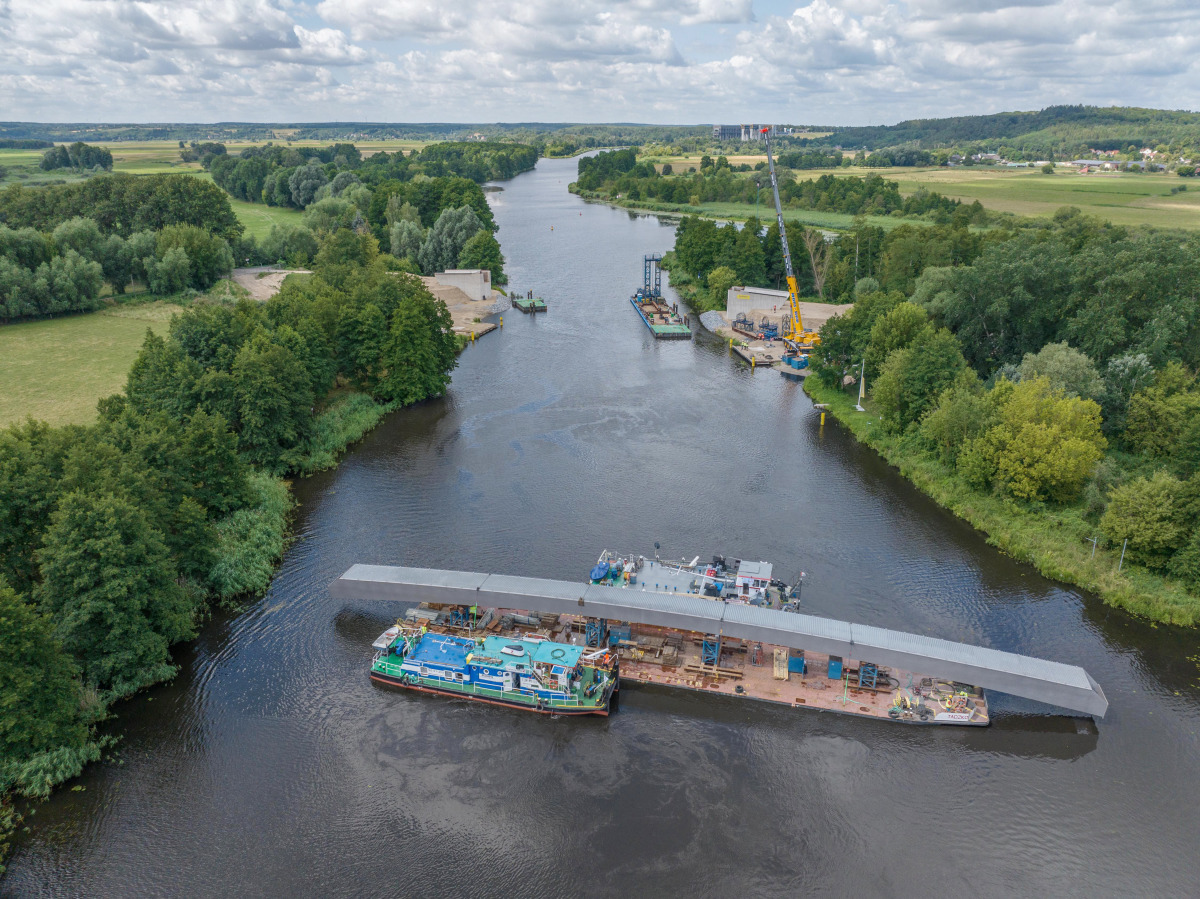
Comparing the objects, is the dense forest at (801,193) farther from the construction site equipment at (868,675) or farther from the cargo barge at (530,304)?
the construction site equipment at (868,675)

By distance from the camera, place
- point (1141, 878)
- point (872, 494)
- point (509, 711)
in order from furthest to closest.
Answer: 1. point (872, 494)
2. point (509, 711)
3. point (1141, 878)

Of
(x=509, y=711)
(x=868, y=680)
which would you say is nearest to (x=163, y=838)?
(x=509, y=711)

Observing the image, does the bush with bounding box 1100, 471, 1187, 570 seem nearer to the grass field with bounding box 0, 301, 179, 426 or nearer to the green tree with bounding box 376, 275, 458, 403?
the green tree with bounding box 376, 275, 458, 403

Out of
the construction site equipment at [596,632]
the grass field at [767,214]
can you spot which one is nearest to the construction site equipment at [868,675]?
the construction site equipment at [596,632]

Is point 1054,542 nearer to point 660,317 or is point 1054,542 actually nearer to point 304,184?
point 660,317

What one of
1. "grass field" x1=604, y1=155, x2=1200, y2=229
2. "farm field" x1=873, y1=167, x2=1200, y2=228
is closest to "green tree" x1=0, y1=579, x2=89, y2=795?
"farm field" x1=873, y1=167, x2=1200, y2=228

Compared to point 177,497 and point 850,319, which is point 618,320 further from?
point 177,497
